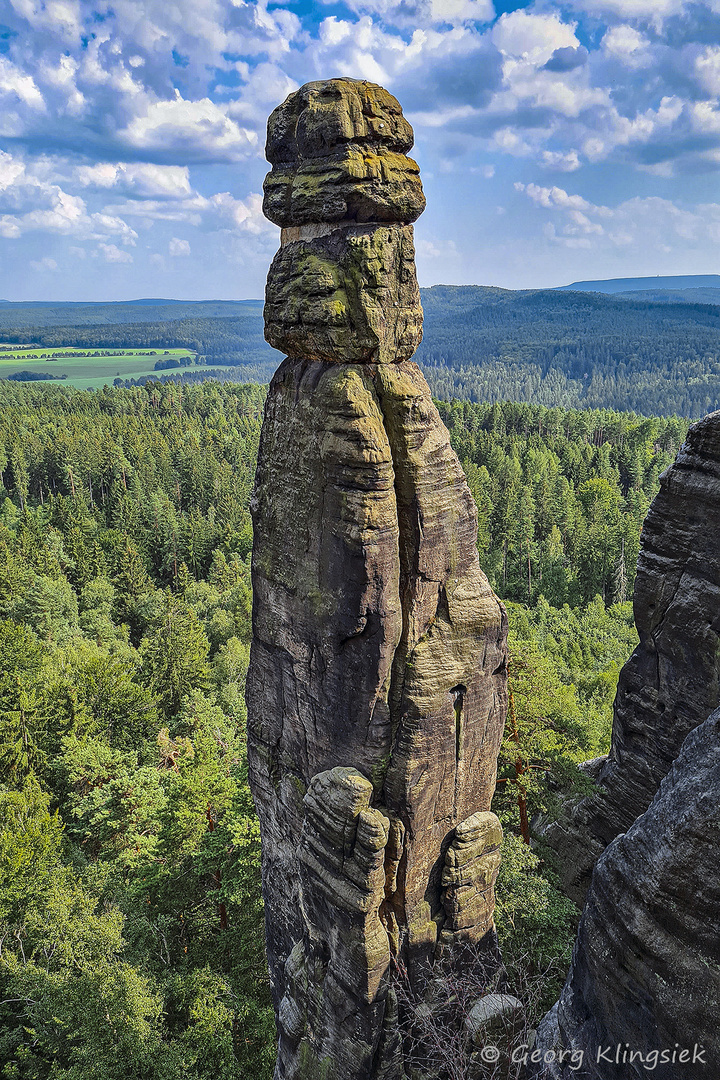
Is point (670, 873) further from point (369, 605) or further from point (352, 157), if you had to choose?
point (352, 157)

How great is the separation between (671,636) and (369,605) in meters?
5.68

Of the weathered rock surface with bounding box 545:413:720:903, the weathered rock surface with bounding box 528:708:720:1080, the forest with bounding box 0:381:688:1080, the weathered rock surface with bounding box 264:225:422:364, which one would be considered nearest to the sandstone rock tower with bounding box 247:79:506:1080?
the weathered rock surface with bounding box 264:225:422:364

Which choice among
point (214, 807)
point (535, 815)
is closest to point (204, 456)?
point (214, 807)

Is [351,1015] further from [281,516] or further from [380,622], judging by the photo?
[281,516]

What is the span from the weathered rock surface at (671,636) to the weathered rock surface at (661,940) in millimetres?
4034

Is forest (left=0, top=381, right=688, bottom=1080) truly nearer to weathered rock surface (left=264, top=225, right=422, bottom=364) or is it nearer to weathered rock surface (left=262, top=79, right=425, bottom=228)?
weathered rock surface (left=264, top=225, right=422, bottom=364)

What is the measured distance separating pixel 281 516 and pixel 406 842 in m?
7.28

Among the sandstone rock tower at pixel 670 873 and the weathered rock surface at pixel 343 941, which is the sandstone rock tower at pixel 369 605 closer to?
the weathered rock surface at pixel 343 941

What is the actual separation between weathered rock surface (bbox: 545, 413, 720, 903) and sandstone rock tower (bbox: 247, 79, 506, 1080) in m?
2.59

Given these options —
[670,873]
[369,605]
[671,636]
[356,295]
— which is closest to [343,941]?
[369,605]

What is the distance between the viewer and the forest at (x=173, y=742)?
61.3ft

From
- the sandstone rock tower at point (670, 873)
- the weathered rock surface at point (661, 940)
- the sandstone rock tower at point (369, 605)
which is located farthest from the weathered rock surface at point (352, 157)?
the weathered rock surface at point (661, 940)

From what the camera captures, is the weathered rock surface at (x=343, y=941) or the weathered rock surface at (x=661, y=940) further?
the weathered rock surface at (x=343, y=941)

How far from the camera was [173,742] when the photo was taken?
1631 inches
